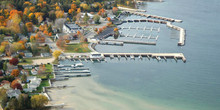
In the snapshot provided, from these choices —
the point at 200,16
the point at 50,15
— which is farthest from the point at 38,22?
the point at 200,16

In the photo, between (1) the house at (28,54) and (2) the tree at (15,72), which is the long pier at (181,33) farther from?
(2) the tree at (15,72)

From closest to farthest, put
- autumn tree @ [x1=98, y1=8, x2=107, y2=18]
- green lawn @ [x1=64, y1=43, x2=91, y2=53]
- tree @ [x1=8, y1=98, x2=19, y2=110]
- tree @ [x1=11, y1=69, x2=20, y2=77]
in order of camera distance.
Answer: tree @ [x1=8, y1=98, x2=19, y2=110] → tree @ [x1=11, y1=69, x2=20, y2=77] → green lawn @ [x1=64, y1=43, x2=91, y2=53] → autumn tree @ [x1=98, y1=8, x2=107, y2=18]

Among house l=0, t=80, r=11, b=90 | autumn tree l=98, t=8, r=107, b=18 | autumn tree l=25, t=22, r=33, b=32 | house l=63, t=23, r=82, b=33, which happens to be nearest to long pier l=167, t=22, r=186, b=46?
autumn tree l=98, t=8, r=107, b=18

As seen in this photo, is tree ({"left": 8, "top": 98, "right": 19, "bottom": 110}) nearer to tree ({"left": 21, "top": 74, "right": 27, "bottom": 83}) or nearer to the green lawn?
tree ({"left": 21, "top": 74, "right": 27, "bottom": 83})

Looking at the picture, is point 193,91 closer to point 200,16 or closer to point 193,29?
point 193,29

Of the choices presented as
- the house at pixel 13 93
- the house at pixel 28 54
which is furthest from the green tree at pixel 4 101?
the house at pixel 28 54

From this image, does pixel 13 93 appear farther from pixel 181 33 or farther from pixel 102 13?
pixel 102 13
